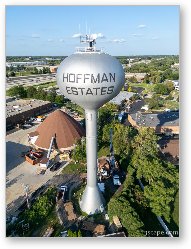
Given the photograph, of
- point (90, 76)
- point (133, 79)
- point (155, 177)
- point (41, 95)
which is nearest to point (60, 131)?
point (155, 177)

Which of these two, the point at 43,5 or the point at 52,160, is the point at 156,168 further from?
the point at 43,5

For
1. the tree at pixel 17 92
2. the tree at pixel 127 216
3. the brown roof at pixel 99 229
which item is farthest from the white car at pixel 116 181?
the tree at pixel 17 92

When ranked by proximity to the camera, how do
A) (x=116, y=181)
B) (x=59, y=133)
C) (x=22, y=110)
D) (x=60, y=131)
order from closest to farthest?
(x=116, y=181) → (x=59, y=133) → (x=60, y=131) → (x=22, y=110)

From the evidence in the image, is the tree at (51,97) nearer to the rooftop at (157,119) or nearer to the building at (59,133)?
the rooftop at (157,119)

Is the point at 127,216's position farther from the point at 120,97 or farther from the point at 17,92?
the point at 120,97

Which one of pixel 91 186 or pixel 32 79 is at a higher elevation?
pixel 32 79

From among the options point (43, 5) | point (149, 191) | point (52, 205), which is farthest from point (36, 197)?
point (43, 5)
